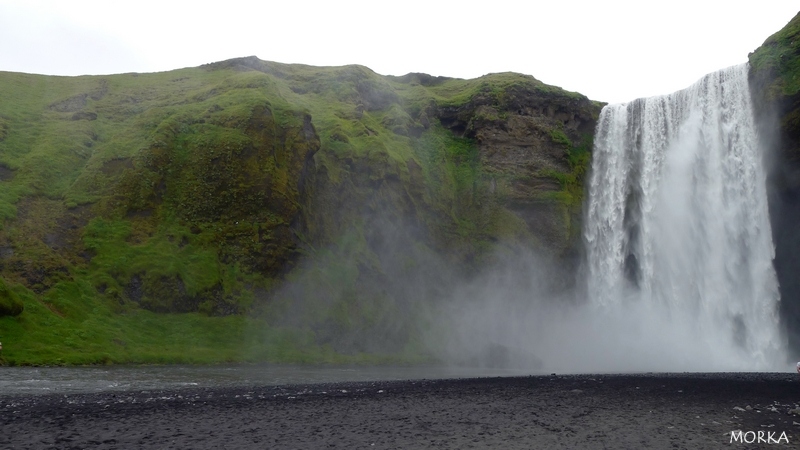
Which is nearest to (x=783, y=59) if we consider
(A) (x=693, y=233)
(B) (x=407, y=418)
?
(A) (x=693, y=233)

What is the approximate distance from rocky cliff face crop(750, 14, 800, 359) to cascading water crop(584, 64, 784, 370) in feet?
3.01

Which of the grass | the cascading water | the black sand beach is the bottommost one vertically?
the black sand beach

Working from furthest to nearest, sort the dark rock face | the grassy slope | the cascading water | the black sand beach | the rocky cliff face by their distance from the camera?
the dark rock face, the cascading water, the rocky cliff face, the grassy slope, the black sand beach

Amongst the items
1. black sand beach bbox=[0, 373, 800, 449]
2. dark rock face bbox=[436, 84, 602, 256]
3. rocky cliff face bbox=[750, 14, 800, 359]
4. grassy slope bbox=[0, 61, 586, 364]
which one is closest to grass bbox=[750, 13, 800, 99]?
rocky cliff face bbox=[750, 14, 800, 359]

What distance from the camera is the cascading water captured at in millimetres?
49312

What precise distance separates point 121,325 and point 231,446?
30.5 meters

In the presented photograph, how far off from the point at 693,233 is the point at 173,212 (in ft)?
154

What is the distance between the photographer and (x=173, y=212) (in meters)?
50.8

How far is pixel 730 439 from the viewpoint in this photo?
47.9 feet

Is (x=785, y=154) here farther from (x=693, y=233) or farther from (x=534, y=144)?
(x=534, y=144)

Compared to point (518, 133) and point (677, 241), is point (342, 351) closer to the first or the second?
point (677, 241)

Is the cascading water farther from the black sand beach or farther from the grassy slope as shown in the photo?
the black sand beach

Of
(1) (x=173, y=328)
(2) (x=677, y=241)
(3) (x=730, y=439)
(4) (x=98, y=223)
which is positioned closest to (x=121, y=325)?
(1) (x=173, y=328)

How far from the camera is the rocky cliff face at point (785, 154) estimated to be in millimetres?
48719
